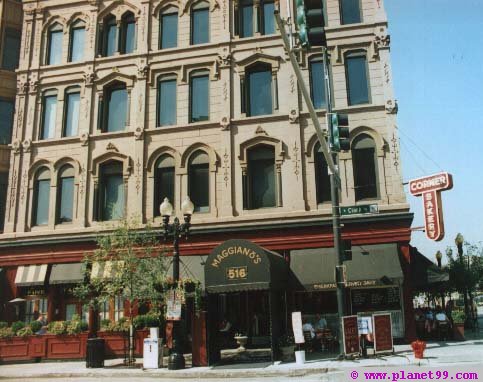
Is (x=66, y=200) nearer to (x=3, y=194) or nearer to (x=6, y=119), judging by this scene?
(x=3, y=194)

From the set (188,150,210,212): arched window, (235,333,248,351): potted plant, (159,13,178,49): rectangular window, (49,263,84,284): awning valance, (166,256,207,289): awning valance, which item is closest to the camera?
(235,333,248,351): potted plant

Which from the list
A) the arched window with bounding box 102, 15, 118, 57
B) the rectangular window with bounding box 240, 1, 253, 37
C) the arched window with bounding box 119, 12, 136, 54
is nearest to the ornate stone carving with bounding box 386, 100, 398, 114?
the rectangular window with bounding box 240, 1, 253, 37

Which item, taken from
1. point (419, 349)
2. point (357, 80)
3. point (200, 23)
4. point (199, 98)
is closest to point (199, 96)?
point (199, 98)

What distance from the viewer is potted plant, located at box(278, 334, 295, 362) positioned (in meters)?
18.0

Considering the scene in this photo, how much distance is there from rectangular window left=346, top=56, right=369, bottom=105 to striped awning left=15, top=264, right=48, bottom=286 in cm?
1578

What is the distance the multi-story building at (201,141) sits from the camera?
70.0ft

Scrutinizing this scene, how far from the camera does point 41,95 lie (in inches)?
1020

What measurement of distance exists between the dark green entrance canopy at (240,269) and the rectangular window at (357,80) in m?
8.78

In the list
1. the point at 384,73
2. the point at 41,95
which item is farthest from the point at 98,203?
the point at 384,73

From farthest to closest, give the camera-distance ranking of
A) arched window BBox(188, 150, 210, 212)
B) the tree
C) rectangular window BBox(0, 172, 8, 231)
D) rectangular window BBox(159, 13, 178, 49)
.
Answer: rectangular window BBox(0, 172, 8, 231) < rectangular window BBox(159, 13, 178, 49) < arched window BBox(188, 150, 210, 212) < the tree

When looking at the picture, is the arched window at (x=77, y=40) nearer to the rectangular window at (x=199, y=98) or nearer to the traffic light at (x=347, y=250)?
the rectangular window at (x=199, y=98)

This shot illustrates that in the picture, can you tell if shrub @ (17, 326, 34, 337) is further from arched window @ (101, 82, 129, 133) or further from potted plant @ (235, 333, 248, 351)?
arched window @ (101, 82, 129, 133)

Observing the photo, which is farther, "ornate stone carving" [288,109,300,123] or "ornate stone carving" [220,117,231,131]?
"ornate stone carving" [220,117,231,131]

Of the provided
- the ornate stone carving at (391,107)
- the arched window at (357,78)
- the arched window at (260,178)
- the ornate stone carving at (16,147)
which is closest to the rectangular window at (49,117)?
the ornate stone carving at (16,147)
